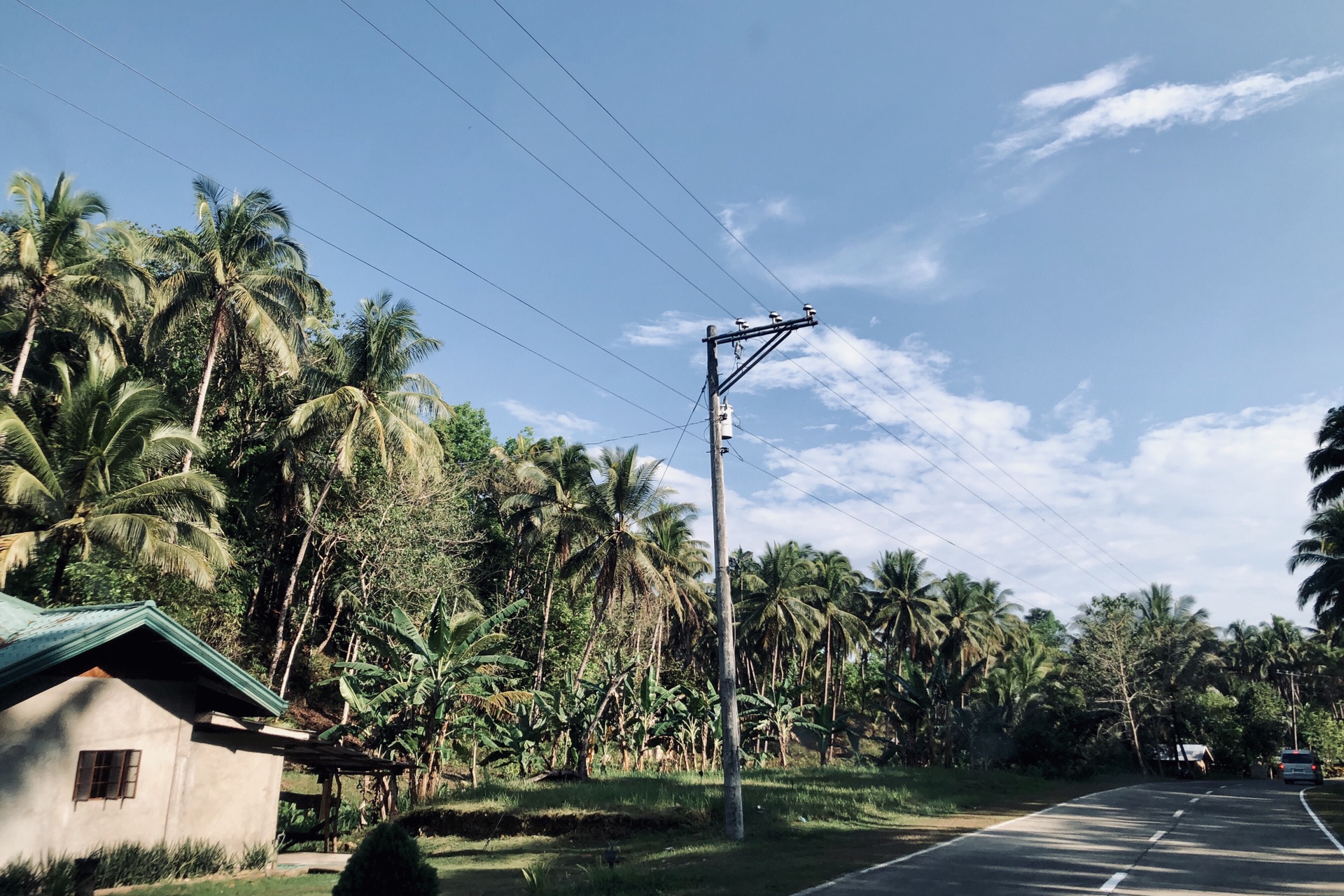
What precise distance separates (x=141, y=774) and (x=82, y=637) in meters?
2.72

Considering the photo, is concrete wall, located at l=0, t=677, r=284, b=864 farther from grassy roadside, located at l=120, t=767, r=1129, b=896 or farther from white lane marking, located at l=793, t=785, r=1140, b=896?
white lane marking, located at l=793, t=785, r=1140, b=896

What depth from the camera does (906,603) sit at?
6034 centimetres

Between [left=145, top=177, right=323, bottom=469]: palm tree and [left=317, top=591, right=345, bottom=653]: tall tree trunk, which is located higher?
[left=145, top=177, right=323, bottom=469]: palm tree

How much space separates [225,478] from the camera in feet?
115

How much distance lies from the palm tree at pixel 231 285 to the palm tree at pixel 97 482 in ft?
12.0

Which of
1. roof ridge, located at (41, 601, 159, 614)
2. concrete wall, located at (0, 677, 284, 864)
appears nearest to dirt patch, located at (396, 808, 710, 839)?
concrete wall, located at (0, 677, 284, 864)

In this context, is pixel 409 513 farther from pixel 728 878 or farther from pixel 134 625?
pixel 728 878

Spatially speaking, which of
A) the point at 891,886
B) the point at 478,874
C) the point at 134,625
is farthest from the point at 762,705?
the point at 134,625

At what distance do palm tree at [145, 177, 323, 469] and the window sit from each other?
15.1 metres

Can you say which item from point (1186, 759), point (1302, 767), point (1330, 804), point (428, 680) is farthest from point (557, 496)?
point (1186, 759)

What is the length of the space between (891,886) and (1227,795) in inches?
1081

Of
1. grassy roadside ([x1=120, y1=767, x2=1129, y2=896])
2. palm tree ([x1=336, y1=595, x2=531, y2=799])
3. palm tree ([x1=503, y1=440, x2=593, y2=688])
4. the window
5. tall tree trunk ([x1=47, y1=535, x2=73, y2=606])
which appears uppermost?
palm tree ([x1=503, y1=440, x2=593, y2=688])

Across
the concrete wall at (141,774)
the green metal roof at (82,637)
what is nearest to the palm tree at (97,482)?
the green metal roof at (82,637)

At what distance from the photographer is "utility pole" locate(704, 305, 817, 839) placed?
16906mm
